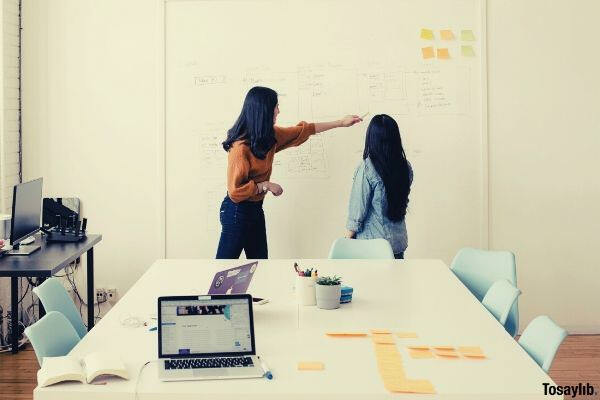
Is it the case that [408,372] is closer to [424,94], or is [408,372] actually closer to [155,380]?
[155,380]

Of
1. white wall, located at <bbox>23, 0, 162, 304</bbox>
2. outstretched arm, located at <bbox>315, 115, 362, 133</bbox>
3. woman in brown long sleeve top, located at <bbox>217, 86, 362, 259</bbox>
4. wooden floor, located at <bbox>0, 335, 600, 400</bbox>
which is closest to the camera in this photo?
wooden floor, located at <bbox>0, 335, 600, 400</bbox>

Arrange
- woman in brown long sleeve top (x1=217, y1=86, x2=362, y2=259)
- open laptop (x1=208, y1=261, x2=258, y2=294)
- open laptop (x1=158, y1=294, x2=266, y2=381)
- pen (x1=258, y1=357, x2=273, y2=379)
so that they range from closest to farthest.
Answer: pen (x1=258, y1=357, x2=273, y2=379) < open laptop (x1=158, y1=294, x2=266, y2=381) < open laptop (x1=208, y1=261, x2=258, y2=294) < woman in brown long sleeve top (x1=217, y1=86, x2=362, y2=259)

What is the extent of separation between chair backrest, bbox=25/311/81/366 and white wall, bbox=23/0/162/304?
2734mm

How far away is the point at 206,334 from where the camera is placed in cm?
282

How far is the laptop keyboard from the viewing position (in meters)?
2.68

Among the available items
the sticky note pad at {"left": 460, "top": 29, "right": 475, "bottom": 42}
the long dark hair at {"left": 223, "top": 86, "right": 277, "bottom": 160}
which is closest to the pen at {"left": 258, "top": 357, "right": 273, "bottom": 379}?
the long dark hair at {"left": 223, "top": 86, "right": 277, "bottom": 160}

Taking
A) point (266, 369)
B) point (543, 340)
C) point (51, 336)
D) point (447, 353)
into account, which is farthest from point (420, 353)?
point (51, 336)

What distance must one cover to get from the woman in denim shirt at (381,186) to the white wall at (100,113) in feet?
5.25

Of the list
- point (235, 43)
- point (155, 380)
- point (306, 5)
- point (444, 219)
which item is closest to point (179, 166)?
point (235, 43)

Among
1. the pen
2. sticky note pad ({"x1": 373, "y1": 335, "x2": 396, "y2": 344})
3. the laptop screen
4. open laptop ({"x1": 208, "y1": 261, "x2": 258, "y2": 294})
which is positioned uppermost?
open laptop ({"x1": 208, "y1": 261, "x2": 258, "y2": 294})

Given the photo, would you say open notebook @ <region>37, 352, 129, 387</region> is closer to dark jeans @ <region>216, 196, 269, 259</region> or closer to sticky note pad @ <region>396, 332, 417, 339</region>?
sticky note pad @ <region>396, 332, 417, 339</region>

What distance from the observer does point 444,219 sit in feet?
18.6

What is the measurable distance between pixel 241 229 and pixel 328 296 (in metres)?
1.69

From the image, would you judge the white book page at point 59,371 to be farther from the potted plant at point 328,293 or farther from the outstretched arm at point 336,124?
the outstretched arm at point 336,124
